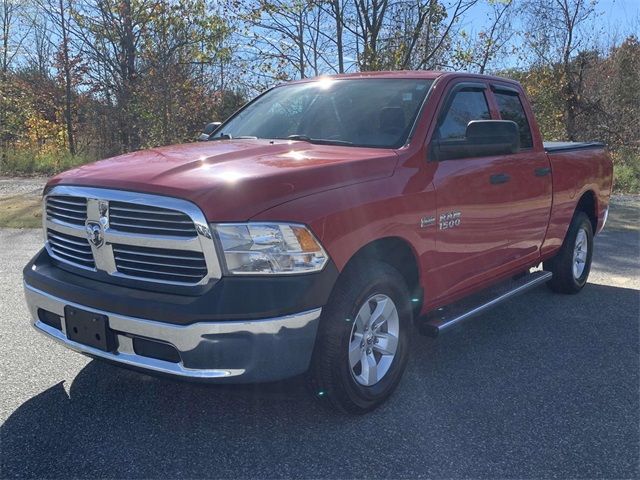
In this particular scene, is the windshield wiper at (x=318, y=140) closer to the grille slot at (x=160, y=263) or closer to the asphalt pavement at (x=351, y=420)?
the grille slot at (x=160, y=263)

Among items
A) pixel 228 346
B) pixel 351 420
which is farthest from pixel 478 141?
pixel 228 346

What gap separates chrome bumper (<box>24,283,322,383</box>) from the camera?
2697 mm

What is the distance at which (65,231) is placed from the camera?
10.7 ft

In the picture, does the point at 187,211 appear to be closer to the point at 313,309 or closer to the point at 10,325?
the point at 313,309

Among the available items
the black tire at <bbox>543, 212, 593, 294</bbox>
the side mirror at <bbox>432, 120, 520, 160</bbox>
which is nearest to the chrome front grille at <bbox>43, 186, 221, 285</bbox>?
the side mirror at <bbox>432, 120, 520, 160</bbox>

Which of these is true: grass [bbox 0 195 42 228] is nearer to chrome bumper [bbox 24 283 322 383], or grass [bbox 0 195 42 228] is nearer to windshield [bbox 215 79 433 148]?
windshield [bbox 215 79 433 148]

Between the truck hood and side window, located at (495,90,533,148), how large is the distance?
1806 mm

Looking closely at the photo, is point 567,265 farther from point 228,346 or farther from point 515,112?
point 228,346

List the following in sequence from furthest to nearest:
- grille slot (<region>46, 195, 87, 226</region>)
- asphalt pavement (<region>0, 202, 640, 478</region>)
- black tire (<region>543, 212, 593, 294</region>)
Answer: black tire (<region>543, 212, 593, 294</region>) < grille slot (<region>46, 195, 87, 226</region>) < asphalt pavement (<region>0, 202, 640, 478</region>)

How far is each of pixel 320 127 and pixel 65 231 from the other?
5.84 ft

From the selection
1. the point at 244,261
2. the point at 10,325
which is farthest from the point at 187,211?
the point at 10,325

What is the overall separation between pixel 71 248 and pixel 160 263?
0.72m

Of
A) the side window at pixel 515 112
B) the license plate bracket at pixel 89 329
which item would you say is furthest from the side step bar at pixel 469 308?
the license plate bracket at pixel 89 329

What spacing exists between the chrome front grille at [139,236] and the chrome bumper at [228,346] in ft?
0.80
